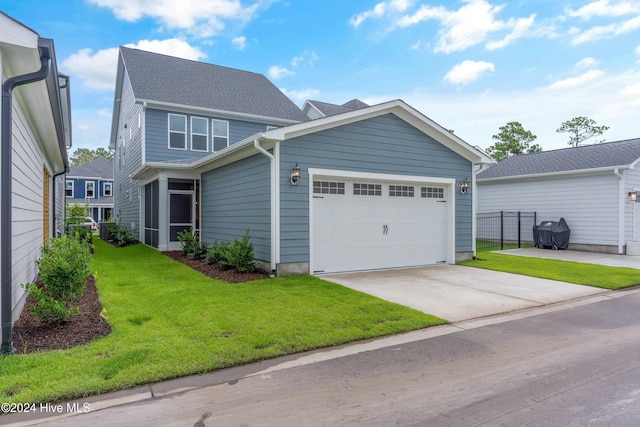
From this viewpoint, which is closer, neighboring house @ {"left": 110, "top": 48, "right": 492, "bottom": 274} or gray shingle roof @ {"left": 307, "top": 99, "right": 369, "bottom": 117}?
neighboring house @ {"left": 110, "top": 48, "right": 492, "bottom": 274}

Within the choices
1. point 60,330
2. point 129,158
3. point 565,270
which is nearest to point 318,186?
point 60,330

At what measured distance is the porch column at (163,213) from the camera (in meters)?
13.0

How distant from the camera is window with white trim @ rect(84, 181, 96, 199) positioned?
34031mm

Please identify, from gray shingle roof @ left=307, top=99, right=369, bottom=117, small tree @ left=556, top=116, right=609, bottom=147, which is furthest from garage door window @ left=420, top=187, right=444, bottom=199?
small tree @ left=556, top=116, right=609, bottom=147

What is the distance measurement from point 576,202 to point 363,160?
1000 centimetres

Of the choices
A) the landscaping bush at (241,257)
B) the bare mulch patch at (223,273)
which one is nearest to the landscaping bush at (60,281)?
the bare mulch patch at (223,273)

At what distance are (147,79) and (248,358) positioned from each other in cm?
1508

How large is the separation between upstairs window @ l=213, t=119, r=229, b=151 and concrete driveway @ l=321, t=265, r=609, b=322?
9488 millimetres

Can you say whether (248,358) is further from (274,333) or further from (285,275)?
(285,275)

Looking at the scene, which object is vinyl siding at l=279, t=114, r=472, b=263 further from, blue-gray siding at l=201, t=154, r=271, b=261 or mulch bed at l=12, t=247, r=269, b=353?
mulch bed at l=12, t=247, r=269, b=353

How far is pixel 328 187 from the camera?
889 cm

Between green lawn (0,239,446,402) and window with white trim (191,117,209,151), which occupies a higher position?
window with white trim (191,117,209,151)

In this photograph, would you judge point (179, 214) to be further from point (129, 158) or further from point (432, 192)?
point (432, 192)

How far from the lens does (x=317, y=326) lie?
16.0 feet
